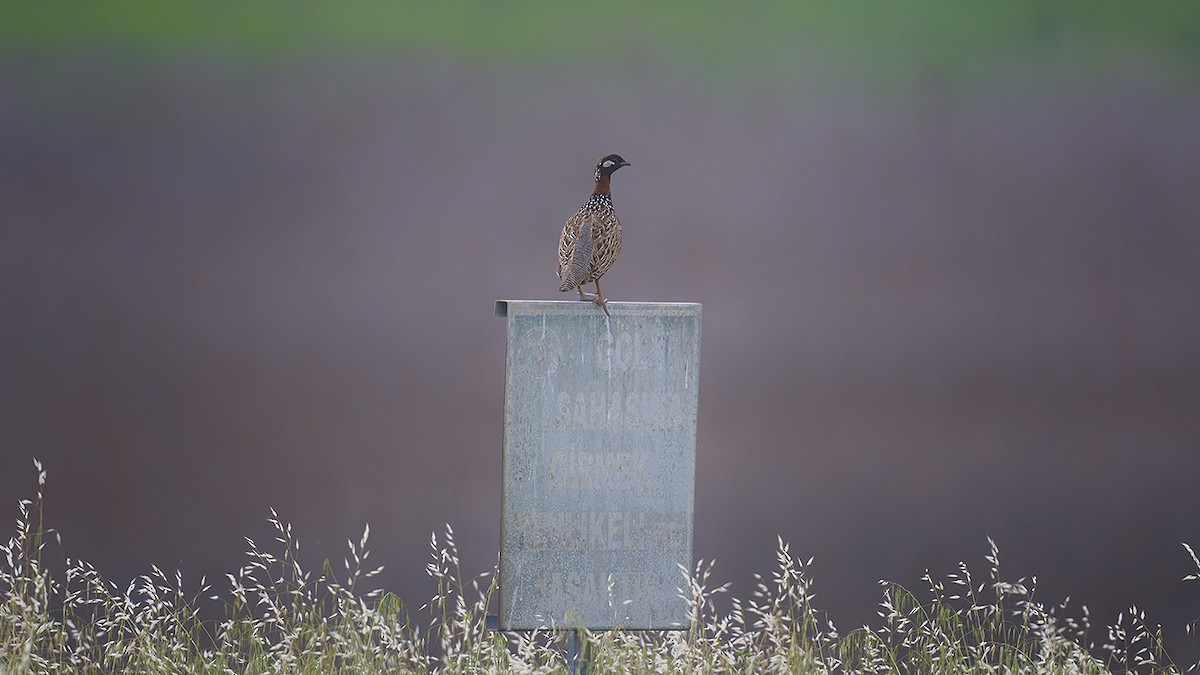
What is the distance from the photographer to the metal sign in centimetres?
276

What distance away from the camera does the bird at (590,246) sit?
2748mm

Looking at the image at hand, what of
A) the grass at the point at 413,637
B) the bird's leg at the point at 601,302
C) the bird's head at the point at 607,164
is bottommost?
the grass at the point at 413,637

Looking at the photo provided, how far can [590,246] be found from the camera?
108 inches

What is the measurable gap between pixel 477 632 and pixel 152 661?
0.85 m

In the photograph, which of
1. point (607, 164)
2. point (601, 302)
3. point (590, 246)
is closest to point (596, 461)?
point (601, 302)

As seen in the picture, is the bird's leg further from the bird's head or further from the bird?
the bird's head

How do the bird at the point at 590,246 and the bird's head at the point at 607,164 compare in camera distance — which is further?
the bird's head at the point at 607,164

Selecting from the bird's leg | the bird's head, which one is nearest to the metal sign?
the bird's leg

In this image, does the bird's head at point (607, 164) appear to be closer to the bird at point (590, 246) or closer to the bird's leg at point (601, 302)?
the bird at point (590, 246)

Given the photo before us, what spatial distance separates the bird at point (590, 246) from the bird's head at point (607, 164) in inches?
3.1

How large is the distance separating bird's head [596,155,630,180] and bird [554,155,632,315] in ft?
0.26

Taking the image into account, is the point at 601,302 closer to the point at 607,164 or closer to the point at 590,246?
the point at 590,246

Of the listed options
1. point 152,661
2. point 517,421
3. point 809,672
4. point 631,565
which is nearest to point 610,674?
point 631,565

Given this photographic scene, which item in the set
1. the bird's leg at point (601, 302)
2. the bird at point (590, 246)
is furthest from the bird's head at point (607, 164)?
the bird's leg at point (601, 302)
